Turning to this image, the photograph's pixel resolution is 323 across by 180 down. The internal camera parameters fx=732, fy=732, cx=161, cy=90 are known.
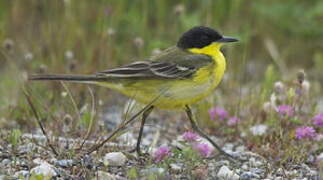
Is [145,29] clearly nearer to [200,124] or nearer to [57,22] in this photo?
[57,22]

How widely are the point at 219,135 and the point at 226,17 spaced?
10.00 feet

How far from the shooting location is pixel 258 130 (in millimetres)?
6035

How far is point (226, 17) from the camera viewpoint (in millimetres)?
9078

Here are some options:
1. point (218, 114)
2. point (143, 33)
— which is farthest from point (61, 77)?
point (143, 33)

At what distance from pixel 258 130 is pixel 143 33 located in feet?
9.16

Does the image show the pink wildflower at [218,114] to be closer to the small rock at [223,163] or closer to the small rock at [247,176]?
the small rock at [223,163]

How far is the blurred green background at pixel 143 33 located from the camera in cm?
780

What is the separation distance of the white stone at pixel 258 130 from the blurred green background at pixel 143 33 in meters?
1.37

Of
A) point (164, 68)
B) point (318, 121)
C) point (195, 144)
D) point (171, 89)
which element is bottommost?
point (195, 144)

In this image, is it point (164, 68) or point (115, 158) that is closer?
point (115, 158)

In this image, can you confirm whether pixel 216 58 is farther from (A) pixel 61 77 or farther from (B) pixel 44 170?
(B) pixel 44 170

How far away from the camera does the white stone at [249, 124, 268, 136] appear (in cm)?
597

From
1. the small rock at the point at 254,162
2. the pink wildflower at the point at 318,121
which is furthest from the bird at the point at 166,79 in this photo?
the pink wildflower at the point at 318,121

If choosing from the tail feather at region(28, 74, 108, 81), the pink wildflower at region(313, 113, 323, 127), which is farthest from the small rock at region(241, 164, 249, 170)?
the tail feather at region(28, 74, 108, 81)
